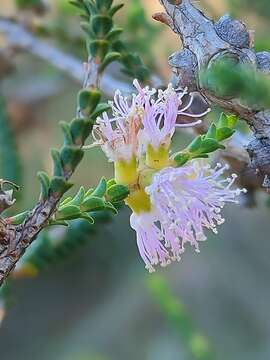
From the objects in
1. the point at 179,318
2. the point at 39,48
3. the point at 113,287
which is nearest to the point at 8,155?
the point at 39,48

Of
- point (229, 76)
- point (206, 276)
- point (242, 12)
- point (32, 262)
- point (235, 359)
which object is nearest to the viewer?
point (229, 76)

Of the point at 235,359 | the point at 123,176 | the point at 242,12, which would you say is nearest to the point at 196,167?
the point at 123,176

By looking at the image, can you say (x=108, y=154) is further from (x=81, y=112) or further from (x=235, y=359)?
(x=235, y=359)

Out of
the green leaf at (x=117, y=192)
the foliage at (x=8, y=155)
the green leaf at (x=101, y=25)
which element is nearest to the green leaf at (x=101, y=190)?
the green leaf at (x=117, y=192)

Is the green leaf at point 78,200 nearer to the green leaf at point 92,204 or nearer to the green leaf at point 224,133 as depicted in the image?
the green leaf at point 92,204

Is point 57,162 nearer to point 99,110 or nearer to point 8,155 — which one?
point 99,110

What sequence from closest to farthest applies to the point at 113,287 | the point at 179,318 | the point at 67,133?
the point at 67,133 → the point at 179,318 → the point at 113,287
